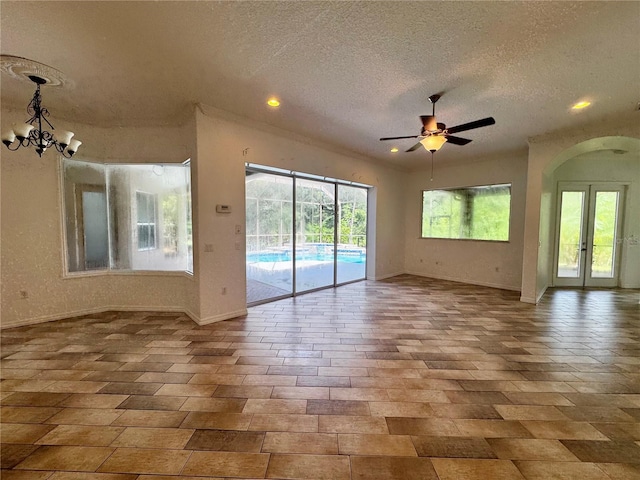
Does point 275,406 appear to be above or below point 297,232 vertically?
below

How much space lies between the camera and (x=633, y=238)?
5.92 meters

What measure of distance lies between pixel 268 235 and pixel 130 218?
2321 mm

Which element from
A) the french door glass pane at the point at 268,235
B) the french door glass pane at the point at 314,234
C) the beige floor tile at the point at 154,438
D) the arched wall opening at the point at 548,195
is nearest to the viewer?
the beige floor tile at the point at 154,438

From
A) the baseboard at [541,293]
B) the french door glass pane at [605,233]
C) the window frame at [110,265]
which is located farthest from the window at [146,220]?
the french door glass pane at [605,233]

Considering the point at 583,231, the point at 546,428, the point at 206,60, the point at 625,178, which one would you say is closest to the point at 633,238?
the point at 583,231

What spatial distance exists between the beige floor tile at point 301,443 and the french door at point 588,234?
23.4ft

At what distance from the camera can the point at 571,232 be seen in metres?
6.19

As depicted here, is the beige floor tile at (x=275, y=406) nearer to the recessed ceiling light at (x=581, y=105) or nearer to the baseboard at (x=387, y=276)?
the recessed ceiling light at (x=581, y=105)

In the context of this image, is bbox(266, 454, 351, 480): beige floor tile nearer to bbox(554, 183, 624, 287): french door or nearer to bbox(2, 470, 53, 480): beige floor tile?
bbox(2, 470, 53, 480): beige floor tile

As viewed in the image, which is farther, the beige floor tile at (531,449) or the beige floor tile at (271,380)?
the beige floor tile at (271,380)

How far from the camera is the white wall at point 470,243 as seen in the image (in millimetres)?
6076

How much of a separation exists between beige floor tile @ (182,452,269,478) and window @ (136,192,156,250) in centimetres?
387

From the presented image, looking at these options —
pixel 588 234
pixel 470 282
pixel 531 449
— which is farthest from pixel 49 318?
pixel 588 234

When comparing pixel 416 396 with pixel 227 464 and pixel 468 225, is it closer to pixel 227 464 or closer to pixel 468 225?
pixel 227 464
